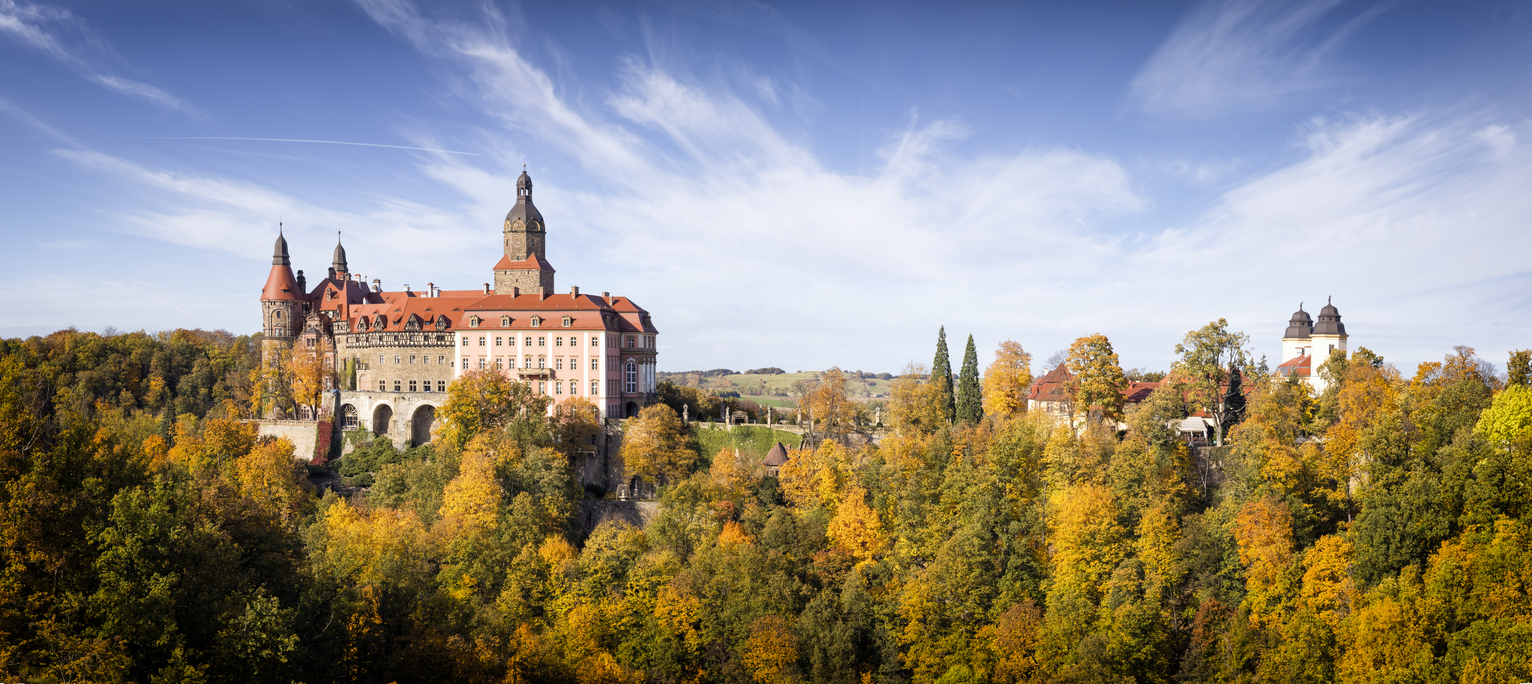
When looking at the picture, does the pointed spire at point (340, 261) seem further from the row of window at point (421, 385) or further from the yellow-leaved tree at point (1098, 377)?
the yellow-leaved tree at point (1098, 377)

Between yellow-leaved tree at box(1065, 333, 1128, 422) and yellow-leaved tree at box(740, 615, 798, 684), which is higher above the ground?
yellow-leaved tree at box(1065, 333, 1128, 422)

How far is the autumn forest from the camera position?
26891 millimetres

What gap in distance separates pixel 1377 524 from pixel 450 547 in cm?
3868

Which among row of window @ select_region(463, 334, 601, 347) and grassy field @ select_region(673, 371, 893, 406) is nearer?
row of window @ select_region(463, 334, 601, 347)

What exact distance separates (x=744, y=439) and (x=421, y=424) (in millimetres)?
21205

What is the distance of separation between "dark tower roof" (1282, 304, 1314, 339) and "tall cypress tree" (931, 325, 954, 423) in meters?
18.7

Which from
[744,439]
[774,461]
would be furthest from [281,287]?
[774,461]

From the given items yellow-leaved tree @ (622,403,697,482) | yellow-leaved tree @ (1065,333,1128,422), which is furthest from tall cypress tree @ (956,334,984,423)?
yellow-leaved tree @ (622,403,697,482)

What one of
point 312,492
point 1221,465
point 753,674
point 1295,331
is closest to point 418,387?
point 312,492

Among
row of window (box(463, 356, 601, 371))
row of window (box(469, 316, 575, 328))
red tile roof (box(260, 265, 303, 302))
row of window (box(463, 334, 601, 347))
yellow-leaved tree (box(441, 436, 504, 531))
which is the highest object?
red tile roof (box(260, 265, 303, 302))

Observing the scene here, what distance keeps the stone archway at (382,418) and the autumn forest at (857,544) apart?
5874 mm

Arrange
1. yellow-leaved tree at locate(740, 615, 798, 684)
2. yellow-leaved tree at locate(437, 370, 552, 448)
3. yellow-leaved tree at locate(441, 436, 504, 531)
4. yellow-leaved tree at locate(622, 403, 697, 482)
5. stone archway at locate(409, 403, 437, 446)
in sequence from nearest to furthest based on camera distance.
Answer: yellow-leaved tree at locate(740, 615, 798, 684), yellow-leaved tree at locate(441, 436, 504, 531), yellow-leaved tree at locate(622, 403, 697, 482), yellow-leaved tree at locate(437, 370, 552, 448), stone archway at locate(409, 403, 437, 446)

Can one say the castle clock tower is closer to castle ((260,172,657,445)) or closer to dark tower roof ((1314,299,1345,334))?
castle ((260,172,657,445))

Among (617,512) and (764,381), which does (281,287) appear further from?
(764,381)
